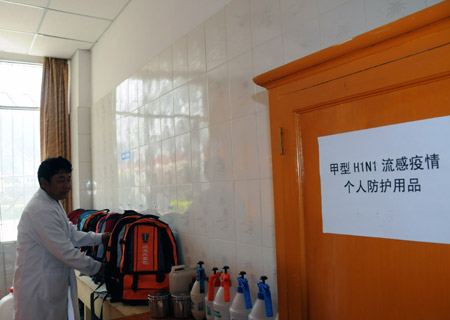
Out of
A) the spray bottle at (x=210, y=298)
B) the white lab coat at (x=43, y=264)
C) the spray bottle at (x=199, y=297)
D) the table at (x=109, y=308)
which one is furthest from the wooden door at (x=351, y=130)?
the white lab coat at (x=43, y=264)

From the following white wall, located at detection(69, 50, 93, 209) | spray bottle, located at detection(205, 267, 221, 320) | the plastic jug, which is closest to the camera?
spray bottle, located at detection(205, 267, 221, 320)

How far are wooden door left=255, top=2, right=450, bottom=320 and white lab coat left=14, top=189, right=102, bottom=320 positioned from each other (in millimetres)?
1529

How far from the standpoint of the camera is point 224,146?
190 centimetres

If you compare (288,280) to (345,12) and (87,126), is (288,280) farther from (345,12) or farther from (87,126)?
(87,126)

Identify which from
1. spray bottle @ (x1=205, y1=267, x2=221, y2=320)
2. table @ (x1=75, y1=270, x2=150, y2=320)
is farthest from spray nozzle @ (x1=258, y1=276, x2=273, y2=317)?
table @ (x1=75, y1=270, x2=150, y2=320)

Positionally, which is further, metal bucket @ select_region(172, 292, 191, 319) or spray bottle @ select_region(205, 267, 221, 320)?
metal bucket @ select_region(172, 292, 191, 319)

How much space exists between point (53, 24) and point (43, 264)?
2.51 meters

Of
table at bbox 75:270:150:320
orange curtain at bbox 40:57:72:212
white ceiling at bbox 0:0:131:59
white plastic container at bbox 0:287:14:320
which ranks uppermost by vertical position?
white ceiling at bbox 0:0:131:59

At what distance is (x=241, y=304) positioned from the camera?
1469 millimetres

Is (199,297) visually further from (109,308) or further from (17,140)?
(17,140)

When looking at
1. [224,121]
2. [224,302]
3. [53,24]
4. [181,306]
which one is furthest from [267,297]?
[53,24]

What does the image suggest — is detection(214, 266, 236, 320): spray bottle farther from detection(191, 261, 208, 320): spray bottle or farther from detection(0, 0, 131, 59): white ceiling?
detection(0, 0, 131, 59): white ceiling

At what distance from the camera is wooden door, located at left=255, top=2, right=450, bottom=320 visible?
740mm

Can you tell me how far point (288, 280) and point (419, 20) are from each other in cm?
75
